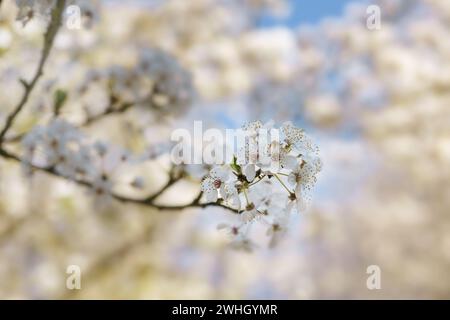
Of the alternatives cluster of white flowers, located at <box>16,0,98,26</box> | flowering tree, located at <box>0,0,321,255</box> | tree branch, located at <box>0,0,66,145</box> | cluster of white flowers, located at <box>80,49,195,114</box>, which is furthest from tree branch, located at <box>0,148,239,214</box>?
cluster of white flowers, located at <box>80,49,195,114</box>

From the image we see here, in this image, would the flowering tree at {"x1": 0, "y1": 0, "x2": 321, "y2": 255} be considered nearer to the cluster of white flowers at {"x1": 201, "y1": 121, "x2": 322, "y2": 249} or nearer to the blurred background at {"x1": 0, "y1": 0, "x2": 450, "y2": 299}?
the cluster of white flowers at {"x1": 201, "y1": 121, "x2": 322, "y2": 249}

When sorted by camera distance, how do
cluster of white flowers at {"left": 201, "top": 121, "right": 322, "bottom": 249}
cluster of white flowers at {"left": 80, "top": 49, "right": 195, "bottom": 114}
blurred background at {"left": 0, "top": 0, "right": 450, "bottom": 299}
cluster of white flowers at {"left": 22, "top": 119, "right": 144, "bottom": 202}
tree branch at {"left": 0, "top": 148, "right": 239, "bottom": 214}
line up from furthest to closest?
blurred background at {"left": 0, "top": 0, "right": 450, "bottom": 299}, cluster of white flowers at {"left": 80, "top": 49, "right": 195, "bottom": 114}, cluster of white flowers at {"left": 22, "top": 119, "right": 144, "bottom": 202}, tree branch at {"left": 0, "top": 148, "right": 239, "bottom": 214}, cluster of white flowers at {"left": 201, "top": 121, "right": 322, "bottom": 249}

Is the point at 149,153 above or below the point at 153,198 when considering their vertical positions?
above

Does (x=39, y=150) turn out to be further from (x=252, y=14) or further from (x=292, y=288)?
(x=292, y=288)


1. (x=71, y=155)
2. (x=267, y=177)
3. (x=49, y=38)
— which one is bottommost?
(x=267, y=177)

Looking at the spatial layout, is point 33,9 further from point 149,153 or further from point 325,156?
point 325,156

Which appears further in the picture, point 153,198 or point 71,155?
point 71,155

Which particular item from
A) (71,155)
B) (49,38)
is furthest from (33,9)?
(71,155)
